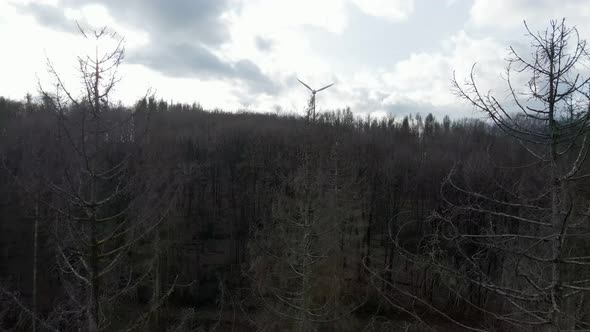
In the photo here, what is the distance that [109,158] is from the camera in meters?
6.00

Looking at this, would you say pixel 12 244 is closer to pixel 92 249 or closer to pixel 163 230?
pixel 163 230

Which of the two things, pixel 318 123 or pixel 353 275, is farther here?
pixel 353 275

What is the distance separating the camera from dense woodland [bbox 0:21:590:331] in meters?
4.34

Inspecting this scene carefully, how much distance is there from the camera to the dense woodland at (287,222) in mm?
4344

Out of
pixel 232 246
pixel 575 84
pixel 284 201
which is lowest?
pixel 232 246

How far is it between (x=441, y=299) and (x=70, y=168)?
24677 mm

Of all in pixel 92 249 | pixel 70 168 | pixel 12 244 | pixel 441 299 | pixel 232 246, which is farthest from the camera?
pixel 232 246

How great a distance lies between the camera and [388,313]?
86.1ft

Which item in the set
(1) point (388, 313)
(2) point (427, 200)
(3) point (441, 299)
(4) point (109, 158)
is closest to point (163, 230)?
(1) point (388, 313)

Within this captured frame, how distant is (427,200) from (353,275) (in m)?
15.9

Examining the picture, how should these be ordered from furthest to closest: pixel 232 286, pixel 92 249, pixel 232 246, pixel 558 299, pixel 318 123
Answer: pixel 232 246 → pixel 232 286 → pixel 318 123 → pixel 92 249 → pixel 558 299

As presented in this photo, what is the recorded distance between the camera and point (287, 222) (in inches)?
542

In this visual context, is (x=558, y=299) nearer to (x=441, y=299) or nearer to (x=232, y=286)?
(x=441, y=299)

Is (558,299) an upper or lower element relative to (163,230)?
upper
